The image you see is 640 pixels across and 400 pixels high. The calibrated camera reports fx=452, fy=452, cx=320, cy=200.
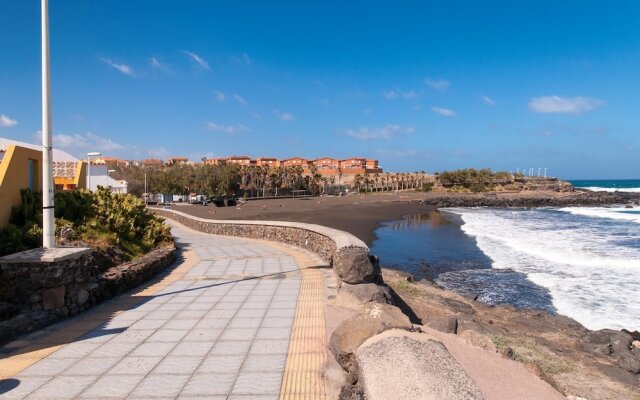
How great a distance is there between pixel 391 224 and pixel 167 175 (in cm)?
4044

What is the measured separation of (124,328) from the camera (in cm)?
609

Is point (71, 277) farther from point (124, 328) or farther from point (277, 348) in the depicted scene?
point (277, 348)

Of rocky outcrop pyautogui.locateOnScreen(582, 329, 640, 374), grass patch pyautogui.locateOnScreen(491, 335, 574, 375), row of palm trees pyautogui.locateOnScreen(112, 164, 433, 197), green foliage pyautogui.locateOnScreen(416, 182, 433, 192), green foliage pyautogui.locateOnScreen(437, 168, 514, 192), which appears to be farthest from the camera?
green foliage pyautogui.locateOnScreen(437, 168, 514, 192)

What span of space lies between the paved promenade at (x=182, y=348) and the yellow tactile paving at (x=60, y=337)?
0.04 ft

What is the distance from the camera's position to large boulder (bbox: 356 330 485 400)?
9.46 feet

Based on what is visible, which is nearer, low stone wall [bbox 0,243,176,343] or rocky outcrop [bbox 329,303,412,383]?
rocky outcrop [bbox 329,303,412,383]

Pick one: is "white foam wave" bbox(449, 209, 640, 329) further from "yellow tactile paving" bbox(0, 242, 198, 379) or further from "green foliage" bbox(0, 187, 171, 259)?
"green foliage" bbox(0, 187, 171, 259)

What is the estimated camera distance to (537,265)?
1819cm

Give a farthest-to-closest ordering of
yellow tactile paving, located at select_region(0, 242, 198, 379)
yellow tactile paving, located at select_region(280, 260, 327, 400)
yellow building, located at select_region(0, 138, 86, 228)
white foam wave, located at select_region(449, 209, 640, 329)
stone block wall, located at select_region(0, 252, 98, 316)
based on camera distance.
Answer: white foam wave, located at select_region(449, 209, 640, 329) < yellow building, located at select_region(0, 138, 86, 228) < stone block wall, located at select_region(0, 252, 98, 316) < yellow tactile paving, located at select_region(0, 242, 198, 379) < yellow tactile paving, located at select_region(280, 260, 327, 400)

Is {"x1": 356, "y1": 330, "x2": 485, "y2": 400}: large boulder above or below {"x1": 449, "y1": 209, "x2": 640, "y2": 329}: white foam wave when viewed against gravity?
above

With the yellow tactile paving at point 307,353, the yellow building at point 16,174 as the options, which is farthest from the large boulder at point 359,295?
the yellow building at point 16,174

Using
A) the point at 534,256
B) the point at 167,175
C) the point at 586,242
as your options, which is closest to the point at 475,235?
the point at 586,242

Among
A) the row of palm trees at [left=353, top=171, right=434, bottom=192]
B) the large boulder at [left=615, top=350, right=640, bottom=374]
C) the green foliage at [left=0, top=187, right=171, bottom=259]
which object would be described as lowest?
the large boulder at [left=615, top=350, right=640, bottom=374]

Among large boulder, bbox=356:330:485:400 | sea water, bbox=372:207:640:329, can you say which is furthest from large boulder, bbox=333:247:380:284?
sea water, bbox=372:207:640:329
